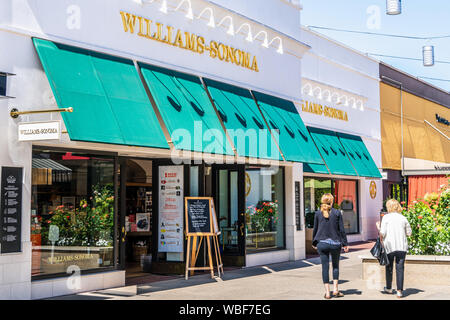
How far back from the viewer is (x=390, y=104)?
89.4 ft

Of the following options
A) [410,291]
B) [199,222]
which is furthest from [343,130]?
[410,291]

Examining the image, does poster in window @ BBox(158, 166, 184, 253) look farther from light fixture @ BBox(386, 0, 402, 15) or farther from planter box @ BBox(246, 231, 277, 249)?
light fixture @ BBox(386, 0, 402, 15)

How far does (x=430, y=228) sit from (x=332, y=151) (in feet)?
29.4

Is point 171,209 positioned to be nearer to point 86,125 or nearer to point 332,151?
point 86,125

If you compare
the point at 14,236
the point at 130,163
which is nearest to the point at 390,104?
the point at 130,163

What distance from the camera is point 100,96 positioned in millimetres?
10523

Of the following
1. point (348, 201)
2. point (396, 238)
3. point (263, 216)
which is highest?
point (348, 201)

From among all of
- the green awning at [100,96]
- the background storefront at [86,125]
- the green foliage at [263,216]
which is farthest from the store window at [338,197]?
the green awning at [100,96]

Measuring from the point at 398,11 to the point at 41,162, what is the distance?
10.3 metres

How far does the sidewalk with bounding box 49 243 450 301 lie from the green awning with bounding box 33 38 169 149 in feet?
9.40

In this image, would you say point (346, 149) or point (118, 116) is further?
point (346, 149)

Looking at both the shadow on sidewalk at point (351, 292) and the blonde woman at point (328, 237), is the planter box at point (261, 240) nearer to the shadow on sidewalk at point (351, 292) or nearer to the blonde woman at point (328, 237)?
the shadow on sidewalk at point (351, 292)

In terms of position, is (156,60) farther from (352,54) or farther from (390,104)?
(390,104)

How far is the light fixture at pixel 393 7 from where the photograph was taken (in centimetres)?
1521
